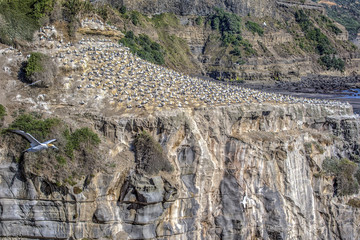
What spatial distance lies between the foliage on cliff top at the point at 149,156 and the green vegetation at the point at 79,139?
8.26 feet

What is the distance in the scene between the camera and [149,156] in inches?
1116

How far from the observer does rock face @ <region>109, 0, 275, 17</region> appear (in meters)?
120

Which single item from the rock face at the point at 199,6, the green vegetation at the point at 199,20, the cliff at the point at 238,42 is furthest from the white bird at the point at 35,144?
the green vegetation at the point at 199,20

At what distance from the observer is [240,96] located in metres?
35.2

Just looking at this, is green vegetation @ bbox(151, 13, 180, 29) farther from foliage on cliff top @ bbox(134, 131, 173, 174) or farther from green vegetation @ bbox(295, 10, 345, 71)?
foliage on cliff top @ bbox(134, 131, 173, 174)

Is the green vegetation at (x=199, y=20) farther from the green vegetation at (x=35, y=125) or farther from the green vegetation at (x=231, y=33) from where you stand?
the green vegetation at (x=35, y=125)

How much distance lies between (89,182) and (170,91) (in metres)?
9.26

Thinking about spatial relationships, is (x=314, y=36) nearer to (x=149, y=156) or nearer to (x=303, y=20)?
(x=303, y=20)

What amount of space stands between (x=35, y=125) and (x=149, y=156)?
22.7 ft

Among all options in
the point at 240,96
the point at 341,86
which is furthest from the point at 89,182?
the point at 341,86

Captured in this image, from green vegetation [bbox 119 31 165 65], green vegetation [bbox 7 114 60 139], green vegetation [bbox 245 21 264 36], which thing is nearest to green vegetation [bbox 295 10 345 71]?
green vegetation [bbox 245 21 264 36]

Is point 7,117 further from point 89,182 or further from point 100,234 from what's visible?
point 100,234

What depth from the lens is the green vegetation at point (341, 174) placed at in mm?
36406

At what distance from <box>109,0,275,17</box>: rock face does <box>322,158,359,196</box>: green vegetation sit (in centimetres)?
8039
